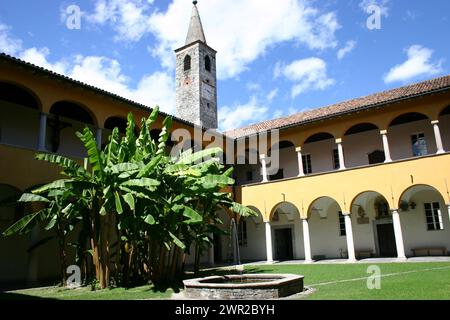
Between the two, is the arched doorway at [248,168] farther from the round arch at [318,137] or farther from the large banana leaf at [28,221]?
the large banana leaf at [28,221]

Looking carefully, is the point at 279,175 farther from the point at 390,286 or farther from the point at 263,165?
the point at 390,286

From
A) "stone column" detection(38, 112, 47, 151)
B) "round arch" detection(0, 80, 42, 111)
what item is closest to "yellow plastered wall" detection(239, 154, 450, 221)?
"stone column" detection(38, 112, 47, 151)

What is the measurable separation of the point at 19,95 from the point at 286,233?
16134 mm

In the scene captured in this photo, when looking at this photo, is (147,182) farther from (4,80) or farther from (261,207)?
(261,207)

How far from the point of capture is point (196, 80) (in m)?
35.7

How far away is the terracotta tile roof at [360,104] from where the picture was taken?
17.5 m

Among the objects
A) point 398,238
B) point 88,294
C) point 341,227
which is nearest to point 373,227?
point 341,227

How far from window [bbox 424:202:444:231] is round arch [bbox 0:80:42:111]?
17.5 m

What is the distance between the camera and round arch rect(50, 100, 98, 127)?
1585 centimetres

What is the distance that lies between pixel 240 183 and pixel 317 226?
5623 millimetres

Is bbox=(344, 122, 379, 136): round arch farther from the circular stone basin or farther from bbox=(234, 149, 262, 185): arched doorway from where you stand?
the circular stone basin

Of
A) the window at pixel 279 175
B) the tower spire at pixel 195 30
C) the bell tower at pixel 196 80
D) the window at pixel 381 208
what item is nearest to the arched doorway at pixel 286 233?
the window at pixel 279 175

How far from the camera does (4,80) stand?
42.7 ft
